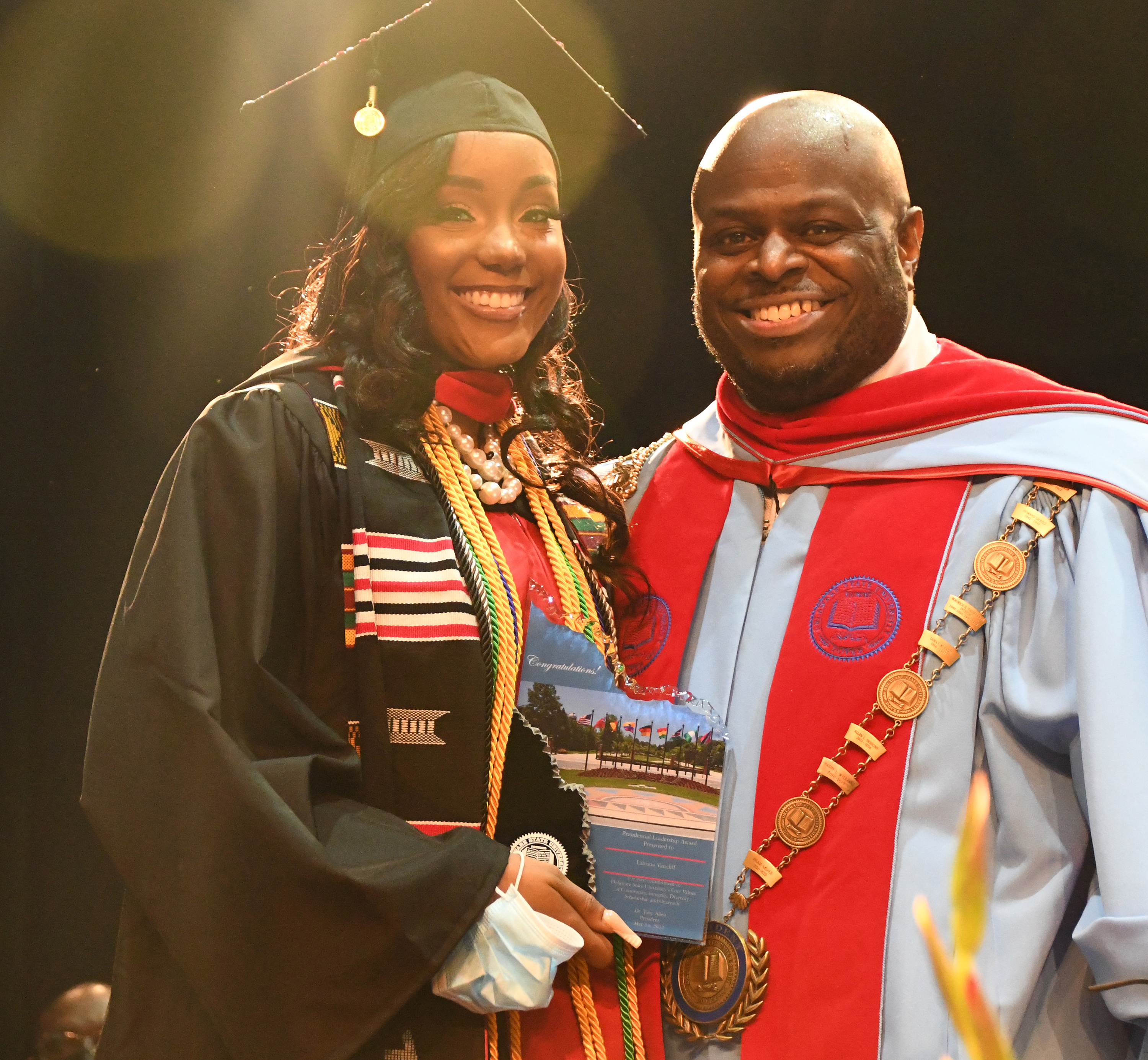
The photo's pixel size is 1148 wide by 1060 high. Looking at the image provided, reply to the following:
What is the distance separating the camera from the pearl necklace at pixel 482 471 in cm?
227

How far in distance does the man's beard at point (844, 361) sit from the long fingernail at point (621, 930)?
1.11m

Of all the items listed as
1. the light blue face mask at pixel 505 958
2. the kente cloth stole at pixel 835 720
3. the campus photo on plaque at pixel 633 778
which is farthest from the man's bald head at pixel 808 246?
the light blue face mask at pixel 505 958

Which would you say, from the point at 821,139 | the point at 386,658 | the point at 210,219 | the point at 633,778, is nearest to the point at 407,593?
the point at 386,658

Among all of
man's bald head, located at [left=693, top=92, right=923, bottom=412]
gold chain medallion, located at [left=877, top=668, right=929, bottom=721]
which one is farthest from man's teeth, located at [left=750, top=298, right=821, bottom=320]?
gold chain medallion, located at [left=877, top=668, right=929, bottom=721]

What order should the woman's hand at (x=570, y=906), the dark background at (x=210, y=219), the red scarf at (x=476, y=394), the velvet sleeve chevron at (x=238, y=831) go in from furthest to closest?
the dark background at (x=210, y=219), the red scarf at (x=476, y=394), the woman's hand at (x=570, y=906), the velvet sleeve chevron at (x=238, y=831)

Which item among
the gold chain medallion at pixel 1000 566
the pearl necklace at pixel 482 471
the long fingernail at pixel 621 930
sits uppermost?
the pearl necklace at pixel 482 471

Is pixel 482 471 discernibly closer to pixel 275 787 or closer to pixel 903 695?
pixel 275 787

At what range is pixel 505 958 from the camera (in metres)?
1.80

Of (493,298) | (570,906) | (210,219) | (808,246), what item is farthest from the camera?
(210,219)

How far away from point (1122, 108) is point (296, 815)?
3005 mm

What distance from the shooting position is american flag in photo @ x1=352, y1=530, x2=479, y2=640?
198 centimetres

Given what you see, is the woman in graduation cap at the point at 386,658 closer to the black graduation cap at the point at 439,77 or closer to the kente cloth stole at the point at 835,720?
the black graduation cap at the point at 439,77

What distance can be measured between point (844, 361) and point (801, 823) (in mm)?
929

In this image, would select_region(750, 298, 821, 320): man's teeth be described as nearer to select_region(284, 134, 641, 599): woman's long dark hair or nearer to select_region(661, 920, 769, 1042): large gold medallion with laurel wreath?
select_region(284, 134, 641, 599): woman's long dark hair
